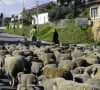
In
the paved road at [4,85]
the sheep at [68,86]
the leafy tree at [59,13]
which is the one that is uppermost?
the leafy tree at [59,13]

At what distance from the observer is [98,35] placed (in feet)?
171

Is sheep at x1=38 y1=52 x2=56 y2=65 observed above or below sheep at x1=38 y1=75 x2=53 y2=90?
above

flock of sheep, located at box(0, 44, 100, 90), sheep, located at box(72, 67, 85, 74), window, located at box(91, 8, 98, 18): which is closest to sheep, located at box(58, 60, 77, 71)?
flock of sheep, located at box(0, 44, 100, 90)

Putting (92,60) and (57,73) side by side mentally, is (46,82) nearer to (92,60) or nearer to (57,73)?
(57,73)

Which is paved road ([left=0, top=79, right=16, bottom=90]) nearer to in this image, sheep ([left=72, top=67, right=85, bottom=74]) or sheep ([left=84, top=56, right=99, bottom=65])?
sheep ([left=72, top=67, right=85, bottom=74])

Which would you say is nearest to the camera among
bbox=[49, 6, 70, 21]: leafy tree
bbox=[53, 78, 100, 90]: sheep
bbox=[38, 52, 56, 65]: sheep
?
bbox=[53, 78, 100, 90]: sheep

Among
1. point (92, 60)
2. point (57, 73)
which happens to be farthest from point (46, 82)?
point (92, 60)

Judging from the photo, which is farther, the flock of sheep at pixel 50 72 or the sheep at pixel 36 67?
the sheep at pixel 36 67

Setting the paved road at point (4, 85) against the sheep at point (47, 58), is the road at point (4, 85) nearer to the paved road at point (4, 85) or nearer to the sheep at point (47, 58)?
the paved road at point (4, 85)

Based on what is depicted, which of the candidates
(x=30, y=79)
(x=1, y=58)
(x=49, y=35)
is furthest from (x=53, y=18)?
(x=30, y=79)

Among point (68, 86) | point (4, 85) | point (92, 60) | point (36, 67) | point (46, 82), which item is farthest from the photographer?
point (92, 60)

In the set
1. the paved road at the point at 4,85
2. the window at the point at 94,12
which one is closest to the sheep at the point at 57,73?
the paved road at the point at 4,85

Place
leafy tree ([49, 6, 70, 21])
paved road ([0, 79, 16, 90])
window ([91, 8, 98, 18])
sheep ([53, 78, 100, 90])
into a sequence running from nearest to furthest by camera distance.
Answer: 1. sheep ([53, 78, 100, 90])
2. paved road ([0, 79, 16, 90])
3. window ([91, 8, 98, 18])
4. leafy tree ([49, 6, 70, 21])

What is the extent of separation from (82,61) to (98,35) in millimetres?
32823
